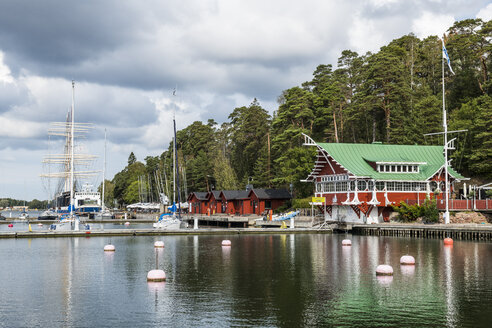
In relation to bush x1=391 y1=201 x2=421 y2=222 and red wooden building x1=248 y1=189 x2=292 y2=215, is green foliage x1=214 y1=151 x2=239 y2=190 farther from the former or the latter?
bush x1=391 y1=201 x2=421 y2=222

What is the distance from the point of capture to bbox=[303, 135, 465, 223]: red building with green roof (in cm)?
Result: 6291

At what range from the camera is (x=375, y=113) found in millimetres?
87625

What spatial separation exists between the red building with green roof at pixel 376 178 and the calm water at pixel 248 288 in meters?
17.9

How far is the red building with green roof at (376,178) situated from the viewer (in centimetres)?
6291

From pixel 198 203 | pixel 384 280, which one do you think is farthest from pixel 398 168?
pixel 198 203

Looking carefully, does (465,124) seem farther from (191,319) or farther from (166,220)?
(191,319)

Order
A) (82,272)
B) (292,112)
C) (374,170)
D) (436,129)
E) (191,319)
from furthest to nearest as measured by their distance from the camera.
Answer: (292,112), (436,129), (374,170), (82,272), (191,319)

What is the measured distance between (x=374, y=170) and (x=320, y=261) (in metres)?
29.8

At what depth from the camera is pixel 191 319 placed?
66.7ft

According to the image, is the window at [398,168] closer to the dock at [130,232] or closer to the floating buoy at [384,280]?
the dock at [130,232]

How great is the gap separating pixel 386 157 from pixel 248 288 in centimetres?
4327

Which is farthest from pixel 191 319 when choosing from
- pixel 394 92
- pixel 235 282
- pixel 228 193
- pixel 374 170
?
pixel 228 193

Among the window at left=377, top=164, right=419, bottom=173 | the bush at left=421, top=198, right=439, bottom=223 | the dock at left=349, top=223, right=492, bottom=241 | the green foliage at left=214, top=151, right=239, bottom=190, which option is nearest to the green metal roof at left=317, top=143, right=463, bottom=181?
the window at left=377, top=164, right=419, bottom=173

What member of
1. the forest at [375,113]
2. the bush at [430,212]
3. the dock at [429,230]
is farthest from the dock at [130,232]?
the forest at [375,113]
